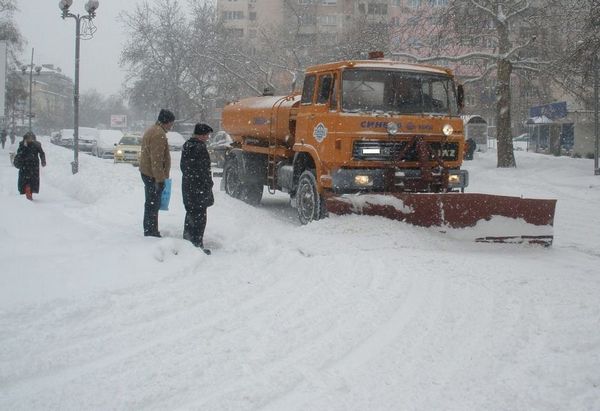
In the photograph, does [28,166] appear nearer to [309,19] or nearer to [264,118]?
[264,118]

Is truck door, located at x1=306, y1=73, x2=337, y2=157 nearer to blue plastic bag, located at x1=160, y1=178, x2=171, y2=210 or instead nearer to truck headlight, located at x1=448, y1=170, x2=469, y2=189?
truck headlight, located at x1=448, y1=170, x2=469, y2=189

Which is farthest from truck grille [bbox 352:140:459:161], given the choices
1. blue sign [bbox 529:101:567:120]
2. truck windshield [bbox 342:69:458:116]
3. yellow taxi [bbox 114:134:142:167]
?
blue sign [bbox 529:101:567:120]

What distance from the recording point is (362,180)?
31.5 ft

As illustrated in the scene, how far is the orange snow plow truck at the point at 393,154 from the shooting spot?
9000 millimetres

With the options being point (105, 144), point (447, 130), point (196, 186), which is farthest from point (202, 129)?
point (105, 144)

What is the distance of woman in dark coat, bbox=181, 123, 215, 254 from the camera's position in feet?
26.4

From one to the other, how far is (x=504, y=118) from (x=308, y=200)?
16830mm

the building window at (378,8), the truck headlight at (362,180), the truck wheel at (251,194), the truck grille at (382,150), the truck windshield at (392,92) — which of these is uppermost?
the building window at (378,8)

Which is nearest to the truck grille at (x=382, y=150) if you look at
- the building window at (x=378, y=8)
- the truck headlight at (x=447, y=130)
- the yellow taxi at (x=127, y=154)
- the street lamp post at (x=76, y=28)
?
the truck headlight at (x=447, y=130)

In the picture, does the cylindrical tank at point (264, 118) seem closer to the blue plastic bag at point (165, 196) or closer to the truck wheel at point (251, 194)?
the truck wheel at point (251, 194)

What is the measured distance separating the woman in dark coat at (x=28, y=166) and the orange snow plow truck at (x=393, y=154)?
651cm

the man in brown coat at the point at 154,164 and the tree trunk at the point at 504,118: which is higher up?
the tree trunk at the point at 504,118

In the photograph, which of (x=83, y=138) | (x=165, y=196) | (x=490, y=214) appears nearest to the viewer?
(x=165, y=196)

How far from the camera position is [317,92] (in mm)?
10453
